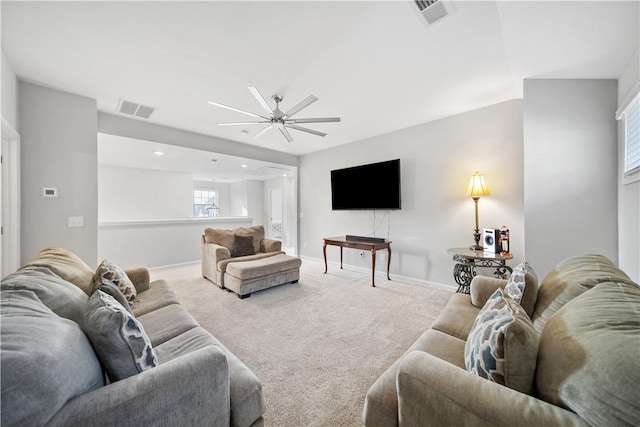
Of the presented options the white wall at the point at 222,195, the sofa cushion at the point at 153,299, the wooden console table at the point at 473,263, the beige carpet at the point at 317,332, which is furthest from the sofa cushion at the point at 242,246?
the white wall at the point at 222,195

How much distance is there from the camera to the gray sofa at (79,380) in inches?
25.5

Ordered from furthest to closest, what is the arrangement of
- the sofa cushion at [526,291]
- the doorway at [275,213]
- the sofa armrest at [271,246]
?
the doorway at [275,213], the sofa armrest at [271,246], the sofa cushion at [526,291]

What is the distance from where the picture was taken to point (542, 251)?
7.76ft

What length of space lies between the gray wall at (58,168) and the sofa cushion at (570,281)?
13.6ft

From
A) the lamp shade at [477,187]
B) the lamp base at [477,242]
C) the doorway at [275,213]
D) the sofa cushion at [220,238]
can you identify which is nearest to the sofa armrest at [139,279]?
the sofa cushion at [220,238]

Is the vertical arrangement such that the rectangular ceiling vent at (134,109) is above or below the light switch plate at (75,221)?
above

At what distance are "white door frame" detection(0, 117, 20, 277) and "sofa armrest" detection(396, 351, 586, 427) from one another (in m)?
3.44

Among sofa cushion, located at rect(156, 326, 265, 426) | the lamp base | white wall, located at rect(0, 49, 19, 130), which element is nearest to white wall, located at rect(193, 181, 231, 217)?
white wall, located at rect(0, 49, 19, 130)

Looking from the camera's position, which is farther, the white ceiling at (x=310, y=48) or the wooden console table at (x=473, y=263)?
the wooden console table at (x=473, y=263)

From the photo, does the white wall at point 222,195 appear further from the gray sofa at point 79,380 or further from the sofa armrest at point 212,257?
the gray sofa at point 79,380

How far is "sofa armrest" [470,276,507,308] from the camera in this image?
1.83 m

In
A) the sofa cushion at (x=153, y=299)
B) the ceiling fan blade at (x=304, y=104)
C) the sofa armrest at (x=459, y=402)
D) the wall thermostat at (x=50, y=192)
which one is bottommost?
the sofa cushion at (x=153, y=299)

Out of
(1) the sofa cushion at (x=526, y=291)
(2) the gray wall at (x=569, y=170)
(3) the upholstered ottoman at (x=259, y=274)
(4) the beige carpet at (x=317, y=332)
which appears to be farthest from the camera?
(3) the upholstered ottoman at (x=259, y=274)

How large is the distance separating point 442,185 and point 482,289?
206 cm
